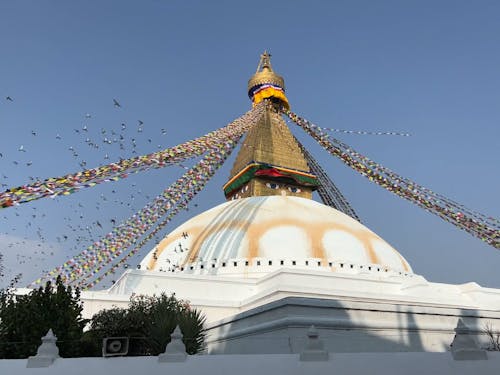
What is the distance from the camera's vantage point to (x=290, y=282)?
49.0 ft

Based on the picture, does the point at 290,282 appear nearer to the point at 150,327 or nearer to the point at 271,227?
the point at 271,227

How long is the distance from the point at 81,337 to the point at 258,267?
8588 mm

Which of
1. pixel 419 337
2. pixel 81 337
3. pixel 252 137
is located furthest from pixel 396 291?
pixel 252 137

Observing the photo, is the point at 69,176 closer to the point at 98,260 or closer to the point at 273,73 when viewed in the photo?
the point at 98,260

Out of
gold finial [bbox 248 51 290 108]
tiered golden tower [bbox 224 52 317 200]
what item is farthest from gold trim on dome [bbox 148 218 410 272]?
gold finial [bbox 248 51 290 108]

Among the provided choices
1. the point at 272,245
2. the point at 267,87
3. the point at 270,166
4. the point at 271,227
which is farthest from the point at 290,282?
the point at 267,87

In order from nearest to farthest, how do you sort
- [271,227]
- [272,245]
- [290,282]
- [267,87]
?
[290,282] → [272,245] → [271,227] → [267,87]

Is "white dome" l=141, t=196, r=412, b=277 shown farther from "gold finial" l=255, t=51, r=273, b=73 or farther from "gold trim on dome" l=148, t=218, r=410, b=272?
"gold finial" l=255, t=51, r=273, b=73

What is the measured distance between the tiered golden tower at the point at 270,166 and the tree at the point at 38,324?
638 inches

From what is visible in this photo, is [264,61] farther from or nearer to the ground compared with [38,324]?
farther from the ground

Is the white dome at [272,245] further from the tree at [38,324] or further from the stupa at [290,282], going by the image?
the tree at [38,324]

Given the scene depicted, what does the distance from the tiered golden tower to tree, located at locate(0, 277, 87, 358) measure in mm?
16218

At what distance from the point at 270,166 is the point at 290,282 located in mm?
12107

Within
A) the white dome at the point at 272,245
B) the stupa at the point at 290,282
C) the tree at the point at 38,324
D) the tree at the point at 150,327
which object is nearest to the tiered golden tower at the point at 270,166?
the stupa at the point at 290,282
